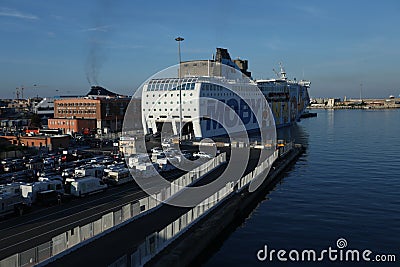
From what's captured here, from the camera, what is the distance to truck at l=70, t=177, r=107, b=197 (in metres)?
11.2

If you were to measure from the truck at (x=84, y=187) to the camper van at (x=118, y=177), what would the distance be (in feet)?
3.44

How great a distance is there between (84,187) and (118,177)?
1774 millimetres

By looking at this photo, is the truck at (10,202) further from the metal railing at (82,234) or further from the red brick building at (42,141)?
the red brick building at (42,141)

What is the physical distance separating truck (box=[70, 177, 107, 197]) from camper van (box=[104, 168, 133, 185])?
1050mm

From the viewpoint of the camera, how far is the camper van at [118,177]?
12969 mm

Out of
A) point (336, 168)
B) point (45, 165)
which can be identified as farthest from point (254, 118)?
point (45, 165)

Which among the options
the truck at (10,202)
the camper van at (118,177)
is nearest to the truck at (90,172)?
the camper van at (118,177)

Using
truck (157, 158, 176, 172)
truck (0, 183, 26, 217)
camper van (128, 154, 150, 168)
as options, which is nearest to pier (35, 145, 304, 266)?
truck (0, 183, 26, 217)

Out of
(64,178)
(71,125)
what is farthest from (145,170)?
(71,125)

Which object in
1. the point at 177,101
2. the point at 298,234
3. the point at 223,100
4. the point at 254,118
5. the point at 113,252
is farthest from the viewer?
the point at 254,118

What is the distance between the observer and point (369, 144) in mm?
28078

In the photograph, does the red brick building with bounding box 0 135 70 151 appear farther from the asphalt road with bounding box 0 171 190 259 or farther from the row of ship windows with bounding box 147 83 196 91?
the asphalt road with bounding box 0 171 190 259

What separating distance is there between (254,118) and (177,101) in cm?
1162

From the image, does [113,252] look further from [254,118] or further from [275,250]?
[254,118]
